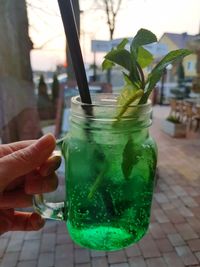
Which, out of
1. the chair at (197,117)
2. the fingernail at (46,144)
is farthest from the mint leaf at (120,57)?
the chair at (197,117)

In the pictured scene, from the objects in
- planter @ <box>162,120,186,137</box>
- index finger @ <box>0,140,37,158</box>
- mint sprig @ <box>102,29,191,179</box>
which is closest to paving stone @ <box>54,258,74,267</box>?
index finger @ <box>0,140,37,158</box>

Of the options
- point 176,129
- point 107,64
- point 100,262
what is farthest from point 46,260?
point 176,129

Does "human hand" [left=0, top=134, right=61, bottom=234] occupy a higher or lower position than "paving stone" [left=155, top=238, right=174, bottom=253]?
higher

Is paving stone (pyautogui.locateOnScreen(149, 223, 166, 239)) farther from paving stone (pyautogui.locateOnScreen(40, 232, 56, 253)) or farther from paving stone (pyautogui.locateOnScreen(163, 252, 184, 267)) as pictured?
paving stone (pyautogui.locateOnScreen(40, 232, 56, 253))

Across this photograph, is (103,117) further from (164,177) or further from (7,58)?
(164,177)

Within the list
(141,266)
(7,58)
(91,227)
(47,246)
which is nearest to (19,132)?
(7,58)

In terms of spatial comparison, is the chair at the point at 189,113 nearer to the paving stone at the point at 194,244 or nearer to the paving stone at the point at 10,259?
the paving stone at the point at 194,244
